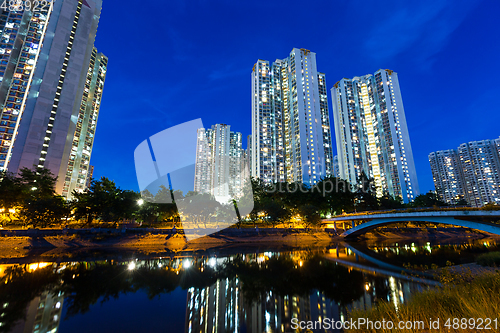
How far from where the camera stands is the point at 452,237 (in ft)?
197

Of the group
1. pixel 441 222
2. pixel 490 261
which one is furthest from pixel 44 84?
pixel 490 261

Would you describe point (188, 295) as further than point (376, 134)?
No

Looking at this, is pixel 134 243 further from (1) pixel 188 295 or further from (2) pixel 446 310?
(2) pixel 446 310

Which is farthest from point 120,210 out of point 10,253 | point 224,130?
point 224,130

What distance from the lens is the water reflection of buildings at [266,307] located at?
1068 centimetres

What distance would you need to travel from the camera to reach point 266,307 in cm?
1276

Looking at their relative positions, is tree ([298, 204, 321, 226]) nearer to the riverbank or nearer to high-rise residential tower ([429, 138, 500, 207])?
the riverbank

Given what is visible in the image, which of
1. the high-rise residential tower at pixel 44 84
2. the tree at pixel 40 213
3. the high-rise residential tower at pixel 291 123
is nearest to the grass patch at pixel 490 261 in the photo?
the tree at pixel 40 213

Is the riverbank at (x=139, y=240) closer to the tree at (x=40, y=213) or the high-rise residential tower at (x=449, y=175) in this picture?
the tree at (x=40, y=213)

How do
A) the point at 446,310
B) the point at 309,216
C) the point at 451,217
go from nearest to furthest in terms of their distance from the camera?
the point at 446,310 < the point at 451,217 < the point at 309,216

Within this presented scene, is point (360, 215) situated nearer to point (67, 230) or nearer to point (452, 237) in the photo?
point (452, 237)

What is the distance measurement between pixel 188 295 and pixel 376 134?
159769 millimetres

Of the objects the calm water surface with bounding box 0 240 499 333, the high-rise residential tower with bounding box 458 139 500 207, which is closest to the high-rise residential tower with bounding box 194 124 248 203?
the calm water surface with bounding box 0 240 499 333

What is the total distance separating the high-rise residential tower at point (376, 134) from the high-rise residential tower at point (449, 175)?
2460 inches
